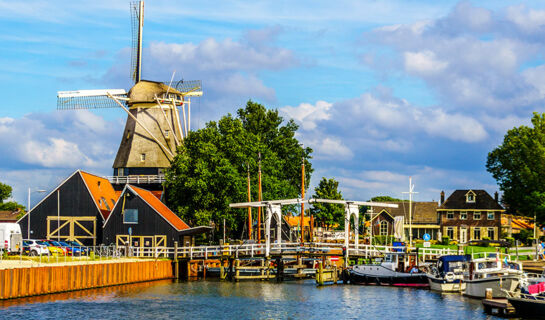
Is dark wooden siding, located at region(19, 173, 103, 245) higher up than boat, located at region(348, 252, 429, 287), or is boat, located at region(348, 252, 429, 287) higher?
dark wooden siding, located at region(19, 173, 103, 245)

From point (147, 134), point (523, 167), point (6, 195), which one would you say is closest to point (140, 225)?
point (147, 134)

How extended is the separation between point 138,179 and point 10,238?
2542 centimetres

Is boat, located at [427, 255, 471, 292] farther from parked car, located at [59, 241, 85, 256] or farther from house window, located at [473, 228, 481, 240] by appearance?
house window, located at [473, 228, 481, 240]

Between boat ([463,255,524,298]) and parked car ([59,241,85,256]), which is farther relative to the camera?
parked car ([59,241,85,256])

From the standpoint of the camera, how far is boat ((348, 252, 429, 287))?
60719 mm

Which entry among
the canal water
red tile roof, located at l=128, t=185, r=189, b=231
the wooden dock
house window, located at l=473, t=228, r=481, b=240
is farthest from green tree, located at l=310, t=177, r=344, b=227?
the wooden dock

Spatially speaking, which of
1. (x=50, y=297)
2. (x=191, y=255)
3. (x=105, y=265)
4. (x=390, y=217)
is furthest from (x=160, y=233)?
(x=390, y=217)

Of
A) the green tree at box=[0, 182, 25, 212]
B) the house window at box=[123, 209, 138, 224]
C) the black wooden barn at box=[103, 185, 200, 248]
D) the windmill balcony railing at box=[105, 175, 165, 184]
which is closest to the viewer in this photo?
the black wooden barn at box=[103, 185, 200, 248]

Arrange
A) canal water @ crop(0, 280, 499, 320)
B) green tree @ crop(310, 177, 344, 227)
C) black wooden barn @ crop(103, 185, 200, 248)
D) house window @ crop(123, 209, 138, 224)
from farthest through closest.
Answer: green tree @ crop(310, 177, 344, 227)
house window @ crop(123, 209, 138, 224)
black wooden barn @ crop(103, 185, 200, 248)
canal water @ crop(0, 280, 499, 320)

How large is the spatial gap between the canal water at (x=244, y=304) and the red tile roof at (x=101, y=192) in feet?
66.1

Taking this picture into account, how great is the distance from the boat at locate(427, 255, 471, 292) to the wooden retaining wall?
76.0ft

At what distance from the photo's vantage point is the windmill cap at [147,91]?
305 feet

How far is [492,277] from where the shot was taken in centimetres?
5016

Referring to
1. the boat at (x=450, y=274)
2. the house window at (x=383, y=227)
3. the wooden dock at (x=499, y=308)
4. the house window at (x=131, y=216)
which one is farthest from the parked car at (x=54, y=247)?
the house window at (x=383, y=227)
